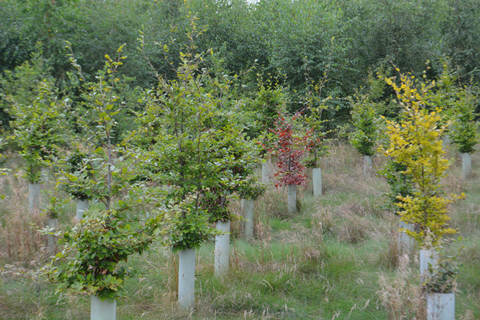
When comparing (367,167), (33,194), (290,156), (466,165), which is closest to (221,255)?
(290,156)

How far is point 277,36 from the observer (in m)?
14.1

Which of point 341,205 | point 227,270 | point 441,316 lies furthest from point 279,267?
point 341,205

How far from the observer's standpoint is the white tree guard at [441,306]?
122 inches

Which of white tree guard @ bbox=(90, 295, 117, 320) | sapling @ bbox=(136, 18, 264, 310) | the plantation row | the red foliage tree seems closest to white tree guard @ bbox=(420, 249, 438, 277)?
the plantation row

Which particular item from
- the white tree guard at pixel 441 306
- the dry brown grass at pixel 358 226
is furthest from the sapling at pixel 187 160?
the dry brown grass at pixel 358 226

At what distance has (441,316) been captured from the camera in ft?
10.3

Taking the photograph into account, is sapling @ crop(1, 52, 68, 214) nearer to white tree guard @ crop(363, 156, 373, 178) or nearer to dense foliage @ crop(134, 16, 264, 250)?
dense foliage @ crop(134, 16, 264, 250)

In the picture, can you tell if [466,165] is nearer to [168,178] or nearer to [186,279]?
[186,279]

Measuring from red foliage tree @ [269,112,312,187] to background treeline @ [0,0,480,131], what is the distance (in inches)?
162

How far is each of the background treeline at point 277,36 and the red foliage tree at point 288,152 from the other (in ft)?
13.5

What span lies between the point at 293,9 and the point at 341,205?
1209 cm

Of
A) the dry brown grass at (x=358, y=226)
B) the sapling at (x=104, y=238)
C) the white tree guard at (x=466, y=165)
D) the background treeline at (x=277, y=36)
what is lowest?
the dry brown grass at (x=358, y=226)

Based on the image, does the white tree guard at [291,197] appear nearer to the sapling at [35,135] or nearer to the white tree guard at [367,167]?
the white tree guard at [367,167]

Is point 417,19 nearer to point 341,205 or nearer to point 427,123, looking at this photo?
point 341,205
